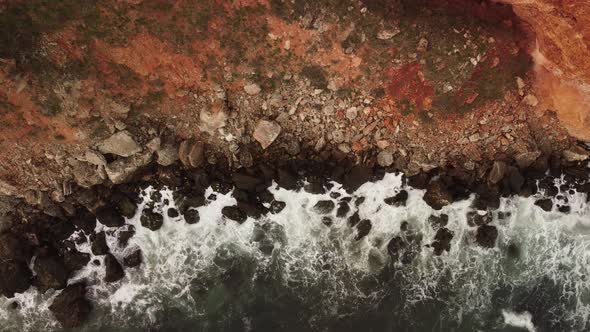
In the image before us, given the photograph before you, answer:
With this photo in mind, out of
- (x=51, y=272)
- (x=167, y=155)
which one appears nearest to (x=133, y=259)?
(x=51, y=272)

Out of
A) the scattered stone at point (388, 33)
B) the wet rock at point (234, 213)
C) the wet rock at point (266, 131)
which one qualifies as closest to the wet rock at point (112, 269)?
the wet rock at point (234, 213)

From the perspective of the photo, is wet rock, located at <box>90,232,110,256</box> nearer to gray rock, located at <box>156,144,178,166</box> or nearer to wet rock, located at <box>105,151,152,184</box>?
wet rock, located at <box>105,151,152,184</box>

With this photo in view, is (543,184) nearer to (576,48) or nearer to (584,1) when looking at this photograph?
(576,48)

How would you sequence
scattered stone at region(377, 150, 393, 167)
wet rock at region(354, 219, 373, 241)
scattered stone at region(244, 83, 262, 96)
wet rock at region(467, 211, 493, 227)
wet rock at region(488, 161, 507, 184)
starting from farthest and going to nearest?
wet rock at region(354, 219, 373, 241), wet rock at region(467, 211, 493, 227), scattered stone at region(377, 150, 393, 167), wet rock at region(488, 161, 507, 184), scattered stone at region(244, 83, 262, 96)

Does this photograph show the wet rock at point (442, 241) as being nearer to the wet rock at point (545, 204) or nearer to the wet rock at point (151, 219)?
the wet rock at point (545, 204)

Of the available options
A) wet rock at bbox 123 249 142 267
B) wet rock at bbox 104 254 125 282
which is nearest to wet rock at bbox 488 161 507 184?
wet rock at bbox 123 249 142 267
